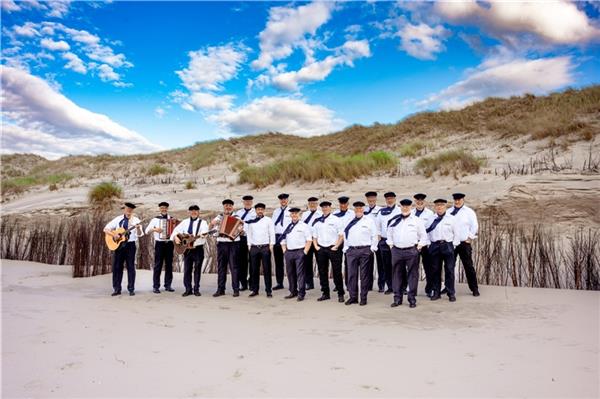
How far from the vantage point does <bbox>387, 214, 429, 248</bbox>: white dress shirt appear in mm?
7535

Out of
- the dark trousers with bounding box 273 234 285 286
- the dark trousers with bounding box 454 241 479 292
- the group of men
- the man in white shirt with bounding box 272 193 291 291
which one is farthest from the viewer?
the dark trousers with bounding box 273 234 285 286

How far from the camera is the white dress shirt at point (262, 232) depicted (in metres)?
8.72

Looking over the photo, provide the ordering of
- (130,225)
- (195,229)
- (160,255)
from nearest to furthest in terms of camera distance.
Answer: (130,225), (195,229), (160,255)

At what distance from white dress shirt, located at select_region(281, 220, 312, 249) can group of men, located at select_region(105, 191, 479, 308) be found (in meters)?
0.02

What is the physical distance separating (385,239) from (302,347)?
3.88m

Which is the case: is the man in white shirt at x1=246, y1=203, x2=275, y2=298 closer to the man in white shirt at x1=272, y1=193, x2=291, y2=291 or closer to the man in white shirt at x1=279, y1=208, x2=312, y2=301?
the man in white shirt at x1=279, y1=208, x2=312, y2=301

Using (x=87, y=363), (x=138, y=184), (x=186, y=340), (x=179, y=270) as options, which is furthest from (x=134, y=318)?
(x=138, y=184)

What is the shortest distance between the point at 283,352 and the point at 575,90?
1073 inches

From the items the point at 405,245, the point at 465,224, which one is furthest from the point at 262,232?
the point at 465,224

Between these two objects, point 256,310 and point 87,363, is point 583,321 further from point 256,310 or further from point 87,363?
point 87,363

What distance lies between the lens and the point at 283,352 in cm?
514

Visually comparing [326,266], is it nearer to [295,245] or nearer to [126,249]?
[295,245]

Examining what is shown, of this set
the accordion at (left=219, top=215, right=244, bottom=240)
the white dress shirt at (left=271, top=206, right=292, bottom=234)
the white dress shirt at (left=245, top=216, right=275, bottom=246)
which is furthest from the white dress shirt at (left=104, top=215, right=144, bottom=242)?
the white dress shirt at (left=271, top=206, right=292, bottom=234)

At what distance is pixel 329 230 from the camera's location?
27.1ft
